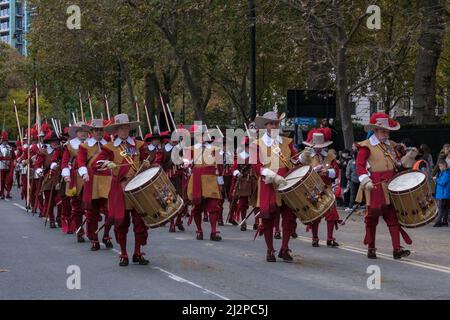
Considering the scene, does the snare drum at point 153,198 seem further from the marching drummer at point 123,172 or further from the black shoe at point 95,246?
the black shoe at point 95,246

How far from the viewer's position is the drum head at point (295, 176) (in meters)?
11.6

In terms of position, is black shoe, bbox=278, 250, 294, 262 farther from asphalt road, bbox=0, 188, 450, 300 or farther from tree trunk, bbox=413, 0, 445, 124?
tree trunk, bbox=413, 0, 445, 124

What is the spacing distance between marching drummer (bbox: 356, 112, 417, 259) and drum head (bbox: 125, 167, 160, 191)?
2933 mm

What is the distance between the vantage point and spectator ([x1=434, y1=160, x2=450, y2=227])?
1839 cm

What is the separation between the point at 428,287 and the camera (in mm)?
→ 10172

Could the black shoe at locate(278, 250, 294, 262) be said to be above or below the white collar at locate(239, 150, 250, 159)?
below

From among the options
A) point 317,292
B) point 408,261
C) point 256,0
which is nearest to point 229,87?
point 256,0

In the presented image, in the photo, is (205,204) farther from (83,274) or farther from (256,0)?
(256,0)

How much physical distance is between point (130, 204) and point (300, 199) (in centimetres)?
221

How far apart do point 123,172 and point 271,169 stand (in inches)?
78.6

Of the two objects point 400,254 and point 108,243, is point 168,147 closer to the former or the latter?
point 108,243

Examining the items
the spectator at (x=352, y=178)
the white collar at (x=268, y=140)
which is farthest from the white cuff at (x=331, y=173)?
the spectator at (x=352, y=178)

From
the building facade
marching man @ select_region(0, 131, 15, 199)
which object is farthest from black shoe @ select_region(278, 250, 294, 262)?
the building facade

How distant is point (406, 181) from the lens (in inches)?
482
